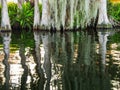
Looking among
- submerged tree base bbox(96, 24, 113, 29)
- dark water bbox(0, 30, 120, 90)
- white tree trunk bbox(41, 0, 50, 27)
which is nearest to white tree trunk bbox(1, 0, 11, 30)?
white tree trunk bbox(41, 0, 50, 27)

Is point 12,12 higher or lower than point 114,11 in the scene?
higher

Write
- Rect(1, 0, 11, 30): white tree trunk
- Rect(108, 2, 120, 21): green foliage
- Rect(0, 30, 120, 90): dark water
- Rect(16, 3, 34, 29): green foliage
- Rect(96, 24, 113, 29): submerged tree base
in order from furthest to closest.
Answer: Rect(108, 2, 120, 21): green foliage < Rect(16, 3, 34, 29): green foliage < Rect(96, 24, 113, 29): submerged tree base < Rect(1, 0, 11, 30): white tree trunk < Rect(0, 30, 120, 90): dark water

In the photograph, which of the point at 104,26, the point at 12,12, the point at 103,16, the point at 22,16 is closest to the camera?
the point at 103,16

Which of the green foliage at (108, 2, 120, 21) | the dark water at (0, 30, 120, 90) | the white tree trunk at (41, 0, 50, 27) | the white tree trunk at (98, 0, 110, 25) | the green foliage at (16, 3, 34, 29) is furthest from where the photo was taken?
the green foliage at (108, 2, 120, 21)

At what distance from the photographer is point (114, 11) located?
127ft

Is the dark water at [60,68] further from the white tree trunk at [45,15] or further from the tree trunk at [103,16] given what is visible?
the tree trunk at [103,16]

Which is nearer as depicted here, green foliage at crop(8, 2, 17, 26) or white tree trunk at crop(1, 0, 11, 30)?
white tree trunk at crop(1, 0, 11, 30)

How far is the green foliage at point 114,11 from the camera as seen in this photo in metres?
37.6

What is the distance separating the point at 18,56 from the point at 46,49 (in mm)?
2142

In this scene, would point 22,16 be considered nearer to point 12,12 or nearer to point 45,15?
point 12,12

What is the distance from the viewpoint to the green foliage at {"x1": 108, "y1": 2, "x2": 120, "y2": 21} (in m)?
37.6

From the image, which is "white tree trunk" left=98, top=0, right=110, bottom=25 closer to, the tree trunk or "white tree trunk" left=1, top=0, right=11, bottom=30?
the tree trunk

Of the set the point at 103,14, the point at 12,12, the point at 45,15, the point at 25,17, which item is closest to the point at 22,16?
the point at 25,17

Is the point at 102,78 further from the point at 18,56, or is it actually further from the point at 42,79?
the point at 18,56
